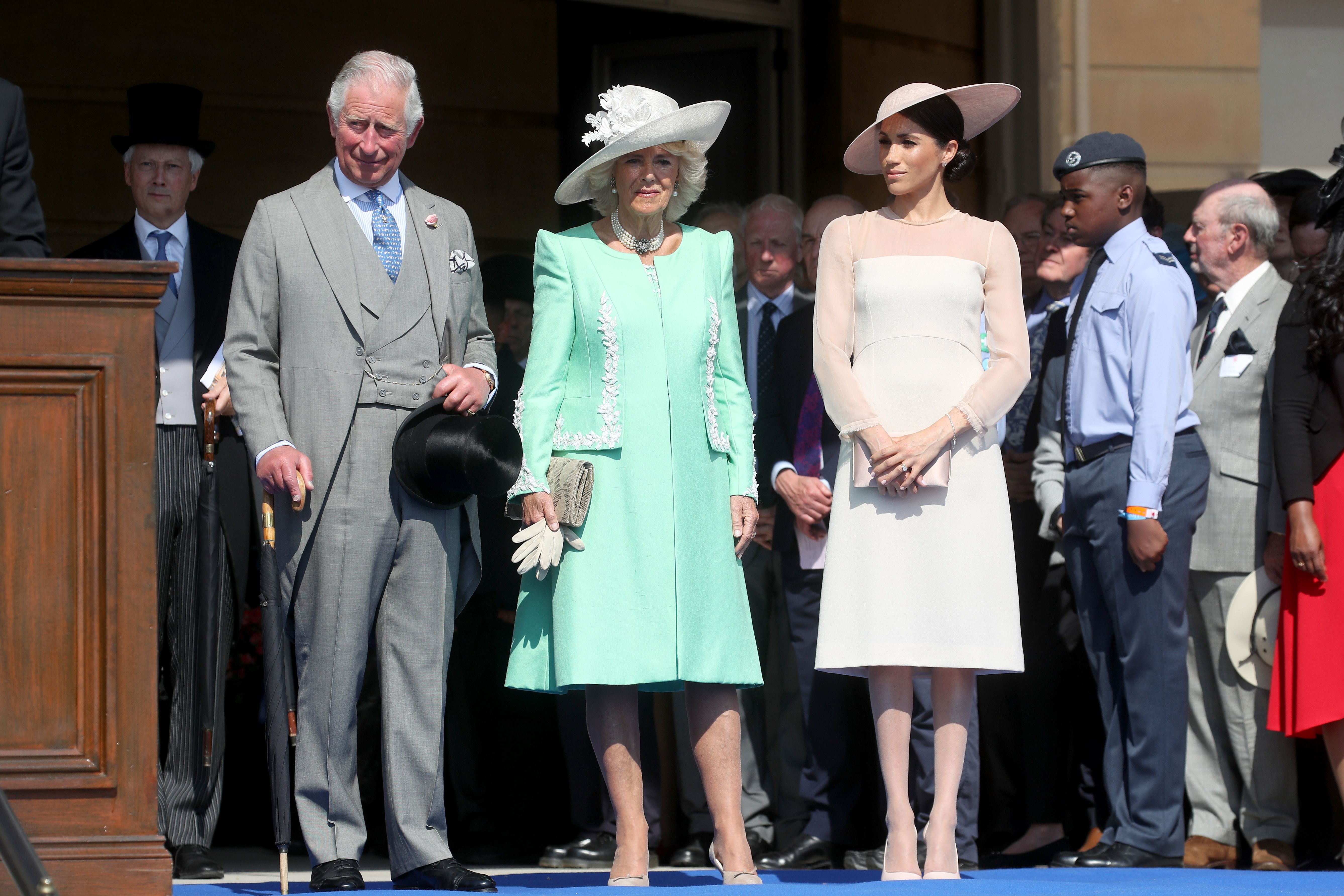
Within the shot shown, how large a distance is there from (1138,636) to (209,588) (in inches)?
101

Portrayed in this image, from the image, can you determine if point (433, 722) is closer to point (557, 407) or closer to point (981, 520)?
point (557, 407)

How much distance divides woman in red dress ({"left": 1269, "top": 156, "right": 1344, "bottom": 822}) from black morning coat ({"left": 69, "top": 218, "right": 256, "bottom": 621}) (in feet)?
9.61

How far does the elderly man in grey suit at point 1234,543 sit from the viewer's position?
17.7ft

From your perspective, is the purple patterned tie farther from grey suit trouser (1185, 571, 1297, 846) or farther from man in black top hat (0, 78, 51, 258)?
man in black top hat (0, 78, 51, 258)

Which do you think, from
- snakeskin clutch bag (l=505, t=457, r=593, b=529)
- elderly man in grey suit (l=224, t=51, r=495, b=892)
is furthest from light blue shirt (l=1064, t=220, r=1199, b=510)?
elderly man in grey suit (l=224, t=51, r=495, b=892)

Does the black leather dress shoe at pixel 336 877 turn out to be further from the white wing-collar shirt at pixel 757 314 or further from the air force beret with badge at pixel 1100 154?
the air force beret with badge at pixel 1100 154

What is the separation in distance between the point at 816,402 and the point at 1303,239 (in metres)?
1.68

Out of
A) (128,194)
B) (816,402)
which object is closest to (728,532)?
(816,402)

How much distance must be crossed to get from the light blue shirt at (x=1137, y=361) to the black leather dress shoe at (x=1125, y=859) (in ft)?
3.14

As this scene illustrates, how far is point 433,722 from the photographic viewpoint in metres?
4.36

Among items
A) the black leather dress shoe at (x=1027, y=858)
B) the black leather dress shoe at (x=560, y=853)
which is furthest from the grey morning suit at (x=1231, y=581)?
the black leather dress shoe at (x=560, y=853)

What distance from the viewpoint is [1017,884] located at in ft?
13.9

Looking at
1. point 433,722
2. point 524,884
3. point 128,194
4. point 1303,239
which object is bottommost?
point 524,884

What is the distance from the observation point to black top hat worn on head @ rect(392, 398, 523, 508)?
4285 mm
